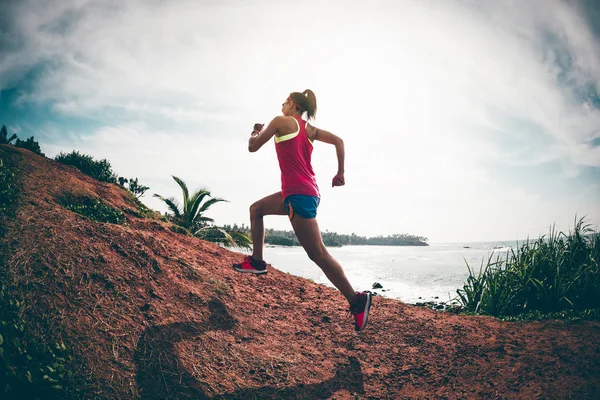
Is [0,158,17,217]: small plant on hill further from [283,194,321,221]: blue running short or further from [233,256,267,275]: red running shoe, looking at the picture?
[283,194,321,221]: blue running short

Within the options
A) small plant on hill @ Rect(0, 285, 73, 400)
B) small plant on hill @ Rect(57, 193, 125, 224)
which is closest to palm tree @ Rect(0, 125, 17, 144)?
small plant on hill @ Rect(57, 193, 125, 224)

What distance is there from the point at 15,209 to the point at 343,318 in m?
4.10

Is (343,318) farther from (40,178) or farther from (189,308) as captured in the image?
(40,178)

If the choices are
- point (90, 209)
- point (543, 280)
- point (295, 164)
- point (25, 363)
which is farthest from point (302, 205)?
point (543, 280)

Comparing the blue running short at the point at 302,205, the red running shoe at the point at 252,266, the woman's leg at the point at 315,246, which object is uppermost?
the blue running short at the point at 302,205

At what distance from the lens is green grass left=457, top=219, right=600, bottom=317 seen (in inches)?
167

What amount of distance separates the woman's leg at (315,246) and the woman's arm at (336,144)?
22.2 inches

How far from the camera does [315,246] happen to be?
318cm

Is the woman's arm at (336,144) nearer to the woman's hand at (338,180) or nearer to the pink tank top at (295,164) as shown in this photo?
the woman's hand at (338,180)

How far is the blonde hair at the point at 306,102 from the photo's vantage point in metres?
3.53

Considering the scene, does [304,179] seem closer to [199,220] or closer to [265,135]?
[265,135]

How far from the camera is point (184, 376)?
8.35ft

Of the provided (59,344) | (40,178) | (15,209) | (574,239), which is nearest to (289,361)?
(59,344)

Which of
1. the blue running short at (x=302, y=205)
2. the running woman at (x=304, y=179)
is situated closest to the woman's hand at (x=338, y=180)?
the running woman at (x=304, y=179)
